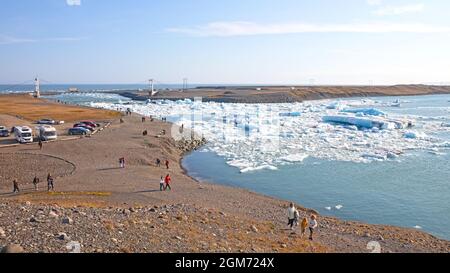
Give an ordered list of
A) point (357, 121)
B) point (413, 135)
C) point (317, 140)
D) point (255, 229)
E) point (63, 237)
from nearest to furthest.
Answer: point (63, 237)
point (255, 229)
point (317, 140)
point (413, 135)
point (357, 121)

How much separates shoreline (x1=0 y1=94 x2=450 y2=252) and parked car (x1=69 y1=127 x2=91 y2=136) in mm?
4672

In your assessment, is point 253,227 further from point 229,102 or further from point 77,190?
point 229,102

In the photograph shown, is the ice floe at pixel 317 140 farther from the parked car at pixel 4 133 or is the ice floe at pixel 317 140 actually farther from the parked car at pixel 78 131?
the parked car at pixel 4 133

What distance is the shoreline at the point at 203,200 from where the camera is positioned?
50.8 feet

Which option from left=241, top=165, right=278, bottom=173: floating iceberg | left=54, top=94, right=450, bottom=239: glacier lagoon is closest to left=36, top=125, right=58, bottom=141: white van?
left=54, top=94, right=450, bottom=239: glacier lagoon

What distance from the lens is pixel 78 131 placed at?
40.4 metres

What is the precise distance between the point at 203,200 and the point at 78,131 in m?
23.7

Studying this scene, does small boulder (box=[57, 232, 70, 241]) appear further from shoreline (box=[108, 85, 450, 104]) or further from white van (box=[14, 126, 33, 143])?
shoreline (box=[108, 85, 450, 104])

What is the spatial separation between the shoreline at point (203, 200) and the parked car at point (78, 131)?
4.67 m

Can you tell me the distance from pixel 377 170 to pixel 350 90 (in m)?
136

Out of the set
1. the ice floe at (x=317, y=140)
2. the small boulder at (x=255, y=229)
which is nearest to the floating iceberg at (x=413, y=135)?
the ice floe at (x=317, y=140)

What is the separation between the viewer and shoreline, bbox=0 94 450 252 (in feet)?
50.8

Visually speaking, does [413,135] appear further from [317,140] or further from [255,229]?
[255,229]

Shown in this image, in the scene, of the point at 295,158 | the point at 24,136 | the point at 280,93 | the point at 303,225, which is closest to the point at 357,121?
the point at 295,158
